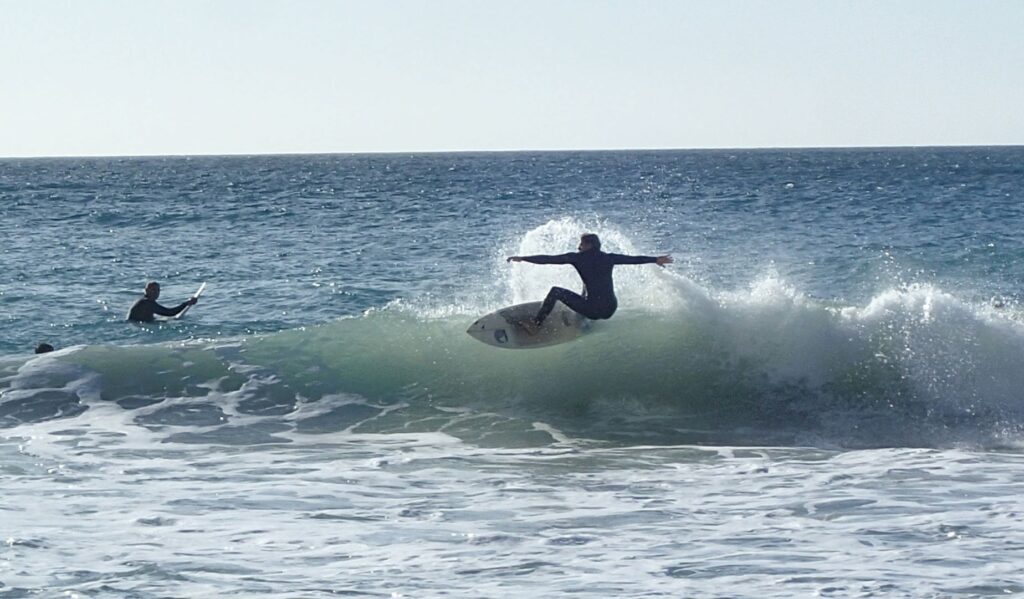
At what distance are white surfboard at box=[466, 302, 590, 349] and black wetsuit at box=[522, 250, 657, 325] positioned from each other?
6.1 inches

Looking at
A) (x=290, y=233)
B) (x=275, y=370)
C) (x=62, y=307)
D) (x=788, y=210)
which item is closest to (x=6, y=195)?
(x=290, y=233)

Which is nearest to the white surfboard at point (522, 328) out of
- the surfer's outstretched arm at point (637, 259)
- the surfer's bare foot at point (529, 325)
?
the surfer's bare foot at point (529, 325)

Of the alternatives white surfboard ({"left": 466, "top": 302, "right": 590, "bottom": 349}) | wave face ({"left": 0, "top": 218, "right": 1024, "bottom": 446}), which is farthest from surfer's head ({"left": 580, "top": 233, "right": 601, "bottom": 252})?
wave face ({"left": 0, "top": 218, "right": 1024, "bottom": 446})

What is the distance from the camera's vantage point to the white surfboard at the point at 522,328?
48.1ft

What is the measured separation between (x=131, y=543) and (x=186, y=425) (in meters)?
5.22

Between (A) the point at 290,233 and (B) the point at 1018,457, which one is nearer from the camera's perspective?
(B) the point at 1018,457

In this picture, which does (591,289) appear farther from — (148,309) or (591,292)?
Result: (148,309)

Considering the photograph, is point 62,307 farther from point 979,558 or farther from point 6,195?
point 6,195

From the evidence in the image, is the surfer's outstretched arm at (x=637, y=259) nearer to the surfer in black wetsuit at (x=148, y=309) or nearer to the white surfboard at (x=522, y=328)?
the white surfboard at (x=522, y=328)

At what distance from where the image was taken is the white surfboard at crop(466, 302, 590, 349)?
14.7 meters

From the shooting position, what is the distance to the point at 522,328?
48.1ft

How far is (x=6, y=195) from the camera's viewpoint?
66562mm

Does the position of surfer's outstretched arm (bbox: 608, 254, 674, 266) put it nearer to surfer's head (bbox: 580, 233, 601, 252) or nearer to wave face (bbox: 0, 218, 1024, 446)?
surfer's head (bbox: 580, 233, 601, 252)

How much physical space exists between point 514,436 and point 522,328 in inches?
72.4
